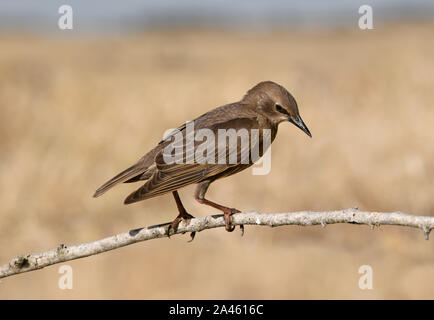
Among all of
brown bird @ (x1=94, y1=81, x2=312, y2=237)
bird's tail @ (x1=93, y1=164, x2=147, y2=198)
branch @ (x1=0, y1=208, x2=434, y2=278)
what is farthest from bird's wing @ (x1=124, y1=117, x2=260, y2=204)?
branch @ (x1=0, y1=208, x2=434, y2=278)

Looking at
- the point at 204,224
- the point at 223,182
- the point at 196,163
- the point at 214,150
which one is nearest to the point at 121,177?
the point at 196,163

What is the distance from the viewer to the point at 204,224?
476 cm

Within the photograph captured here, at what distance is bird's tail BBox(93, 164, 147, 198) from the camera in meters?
5.63

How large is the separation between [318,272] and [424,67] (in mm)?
10594

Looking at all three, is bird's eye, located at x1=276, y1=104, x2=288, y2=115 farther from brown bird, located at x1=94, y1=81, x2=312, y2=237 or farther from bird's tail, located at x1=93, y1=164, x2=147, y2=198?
bird's tail, located at x1=93, y1=164, x2=147, y2=198

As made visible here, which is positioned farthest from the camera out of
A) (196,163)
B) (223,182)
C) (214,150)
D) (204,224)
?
(223,182)

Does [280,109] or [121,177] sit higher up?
[280,109]

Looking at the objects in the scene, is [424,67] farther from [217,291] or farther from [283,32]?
[283,32]

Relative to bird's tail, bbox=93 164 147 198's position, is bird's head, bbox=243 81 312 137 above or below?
above

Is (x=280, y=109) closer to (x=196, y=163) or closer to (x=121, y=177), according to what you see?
(x=196, y=163)

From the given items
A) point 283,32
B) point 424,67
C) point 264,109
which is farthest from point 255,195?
point 283,32

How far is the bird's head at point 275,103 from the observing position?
6.05 metres

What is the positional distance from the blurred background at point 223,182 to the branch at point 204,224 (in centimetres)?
287

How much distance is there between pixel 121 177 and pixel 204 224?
1.24 metres
